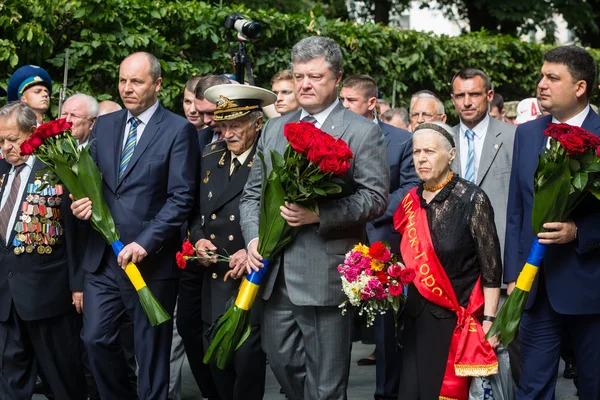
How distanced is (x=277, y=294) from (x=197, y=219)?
135 centimetres

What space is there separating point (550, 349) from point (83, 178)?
313cm

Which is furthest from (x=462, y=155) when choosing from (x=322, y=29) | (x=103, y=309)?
(x=322, y=29)

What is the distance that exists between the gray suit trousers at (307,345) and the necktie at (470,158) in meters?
2.25

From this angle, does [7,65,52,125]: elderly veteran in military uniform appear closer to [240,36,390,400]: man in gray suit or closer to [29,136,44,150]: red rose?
[29,136,44,150]: red rose

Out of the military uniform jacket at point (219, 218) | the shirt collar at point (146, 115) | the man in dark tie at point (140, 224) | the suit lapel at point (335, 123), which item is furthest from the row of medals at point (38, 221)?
the suit lapel at point (335, 123)

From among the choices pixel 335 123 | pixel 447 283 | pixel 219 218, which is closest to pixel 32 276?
pixel 219 218

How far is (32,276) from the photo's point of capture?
685 cm

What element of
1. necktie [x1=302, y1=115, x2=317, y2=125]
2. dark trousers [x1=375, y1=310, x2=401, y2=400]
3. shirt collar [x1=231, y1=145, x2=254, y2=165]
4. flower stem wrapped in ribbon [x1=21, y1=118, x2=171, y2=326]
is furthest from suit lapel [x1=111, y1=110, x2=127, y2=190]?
dark trousers [x1=375, y1=310, x2=401, y2=400]

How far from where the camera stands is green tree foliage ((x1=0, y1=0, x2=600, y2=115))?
32.4 ft

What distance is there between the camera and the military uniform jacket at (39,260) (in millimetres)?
6812

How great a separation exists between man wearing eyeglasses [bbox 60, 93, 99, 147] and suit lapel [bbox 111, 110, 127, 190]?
1.69m

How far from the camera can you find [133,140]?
6879mm

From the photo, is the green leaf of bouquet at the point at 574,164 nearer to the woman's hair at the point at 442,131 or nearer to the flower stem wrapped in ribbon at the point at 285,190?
the woman's hair at the point at 442,131

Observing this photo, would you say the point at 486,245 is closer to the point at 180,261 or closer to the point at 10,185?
the point at 180,261
